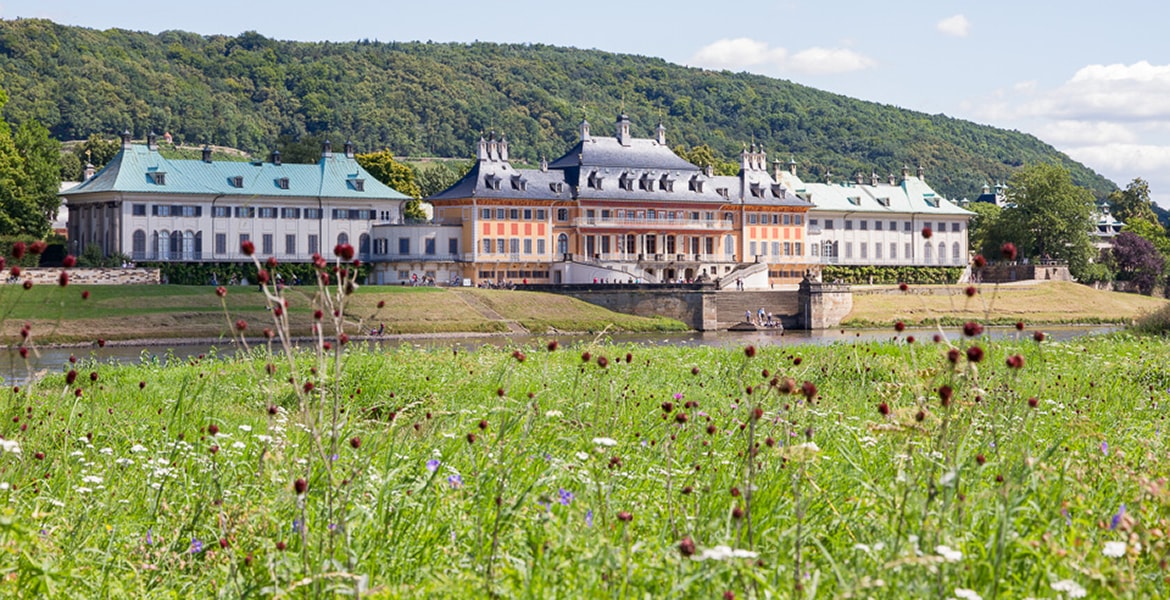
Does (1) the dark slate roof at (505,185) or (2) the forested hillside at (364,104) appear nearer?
(1) the dark slate roof at (505,185)

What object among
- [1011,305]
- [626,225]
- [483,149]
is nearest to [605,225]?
[626,225]

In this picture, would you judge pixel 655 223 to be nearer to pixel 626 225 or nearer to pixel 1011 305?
pixel 626 225

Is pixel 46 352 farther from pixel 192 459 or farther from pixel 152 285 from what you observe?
pixel 192 459

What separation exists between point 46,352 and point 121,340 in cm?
526

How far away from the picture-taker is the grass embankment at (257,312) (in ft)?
164

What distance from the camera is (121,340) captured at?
49.5 meters

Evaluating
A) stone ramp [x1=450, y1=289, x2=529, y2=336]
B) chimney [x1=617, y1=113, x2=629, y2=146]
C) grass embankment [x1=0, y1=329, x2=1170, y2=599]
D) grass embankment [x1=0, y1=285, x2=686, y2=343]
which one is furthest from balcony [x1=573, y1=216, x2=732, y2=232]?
grass embankment [x1=0, y1=329, x2=1170, y2=599]

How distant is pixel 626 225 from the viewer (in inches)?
3221

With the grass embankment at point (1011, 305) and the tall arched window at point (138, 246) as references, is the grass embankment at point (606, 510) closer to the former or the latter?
the grass embankment at point (1011, 305)

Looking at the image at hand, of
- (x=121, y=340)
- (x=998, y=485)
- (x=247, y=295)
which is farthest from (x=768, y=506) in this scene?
(x=247, y=295)

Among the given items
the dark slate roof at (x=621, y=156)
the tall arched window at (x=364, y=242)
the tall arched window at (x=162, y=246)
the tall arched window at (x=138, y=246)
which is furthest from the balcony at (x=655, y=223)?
the tall arched window at (x=138, y=246)

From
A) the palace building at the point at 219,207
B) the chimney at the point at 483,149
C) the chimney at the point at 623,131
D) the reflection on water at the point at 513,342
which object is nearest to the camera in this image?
the reflection on water at the point at 513,342

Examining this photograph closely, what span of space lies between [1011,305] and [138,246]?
4580 centimetres

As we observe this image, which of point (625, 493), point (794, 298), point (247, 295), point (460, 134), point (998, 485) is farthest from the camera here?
point (460, 134)
